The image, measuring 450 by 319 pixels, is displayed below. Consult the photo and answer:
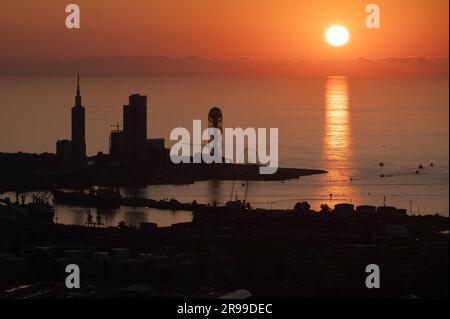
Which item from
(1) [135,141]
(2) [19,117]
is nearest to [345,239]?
(1) [135,141]

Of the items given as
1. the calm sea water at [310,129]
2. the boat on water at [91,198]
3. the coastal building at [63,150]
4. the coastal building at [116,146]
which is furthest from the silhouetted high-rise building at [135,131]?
the boat on water at [91,198]

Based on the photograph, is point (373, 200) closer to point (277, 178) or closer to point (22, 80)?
point (277, 178)

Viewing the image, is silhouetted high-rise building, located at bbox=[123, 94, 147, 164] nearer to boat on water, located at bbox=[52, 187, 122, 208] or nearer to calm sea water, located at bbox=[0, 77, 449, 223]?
calm sea water, located at bbox=[0, 77, 449, 223]

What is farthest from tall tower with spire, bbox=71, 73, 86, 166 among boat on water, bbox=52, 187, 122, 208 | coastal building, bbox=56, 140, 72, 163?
boat on water, bbox=52, 187, 122, 208

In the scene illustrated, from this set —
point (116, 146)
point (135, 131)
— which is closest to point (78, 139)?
point (116, 146)

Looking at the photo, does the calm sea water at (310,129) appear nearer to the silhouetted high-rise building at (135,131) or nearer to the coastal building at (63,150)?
the coastal building at (63,150)
